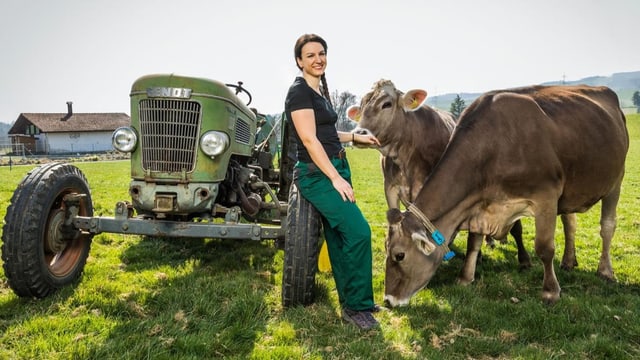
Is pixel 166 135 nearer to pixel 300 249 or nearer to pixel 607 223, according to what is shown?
pixel 300 249

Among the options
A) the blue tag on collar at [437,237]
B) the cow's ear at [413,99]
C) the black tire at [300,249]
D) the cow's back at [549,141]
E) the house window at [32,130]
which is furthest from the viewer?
the house window at [32,130]

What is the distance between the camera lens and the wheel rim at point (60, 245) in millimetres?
3801

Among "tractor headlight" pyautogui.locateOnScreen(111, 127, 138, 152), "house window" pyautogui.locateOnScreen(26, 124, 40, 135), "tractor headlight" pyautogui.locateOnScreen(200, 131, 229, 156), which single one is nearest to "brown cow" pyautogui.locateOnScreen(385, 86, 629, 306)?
"tractor headlight" pyautogui.locateOnScreen(200, 131, 229, 156)

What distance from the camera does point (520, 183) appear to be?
3.73 meters

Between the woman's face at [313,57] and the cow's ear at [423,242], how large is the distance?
1468 millimetres

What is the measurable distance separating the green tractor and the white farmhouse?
60330mm

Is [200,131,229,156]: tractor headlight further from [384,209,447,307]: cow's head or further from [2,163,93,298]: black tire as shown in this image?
[384,209,447,307]: cow's head

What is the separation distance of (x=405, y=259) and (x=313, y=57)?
5.74ft

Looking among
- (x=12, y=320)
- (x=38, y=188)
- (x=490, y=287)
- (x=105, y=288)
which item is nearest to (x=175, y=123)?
(x=38, y=188)

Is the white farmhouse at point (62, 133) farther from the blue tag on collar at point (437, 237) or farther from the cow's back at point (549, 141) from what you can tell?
the blue tag on collar at point (437, 237)

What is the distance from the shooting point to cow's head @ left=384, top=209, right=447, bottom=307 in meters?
3.56

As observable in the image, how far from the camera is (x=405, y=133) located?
5.20 m

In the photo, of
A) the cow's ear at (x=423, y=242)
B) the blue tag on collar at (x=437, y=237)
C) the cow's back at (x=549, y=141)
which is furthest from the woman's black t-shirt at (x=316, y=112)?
the cow's back at (x=549, y=141)

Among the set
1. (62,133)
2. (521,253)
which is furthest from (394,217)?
(62,133)
